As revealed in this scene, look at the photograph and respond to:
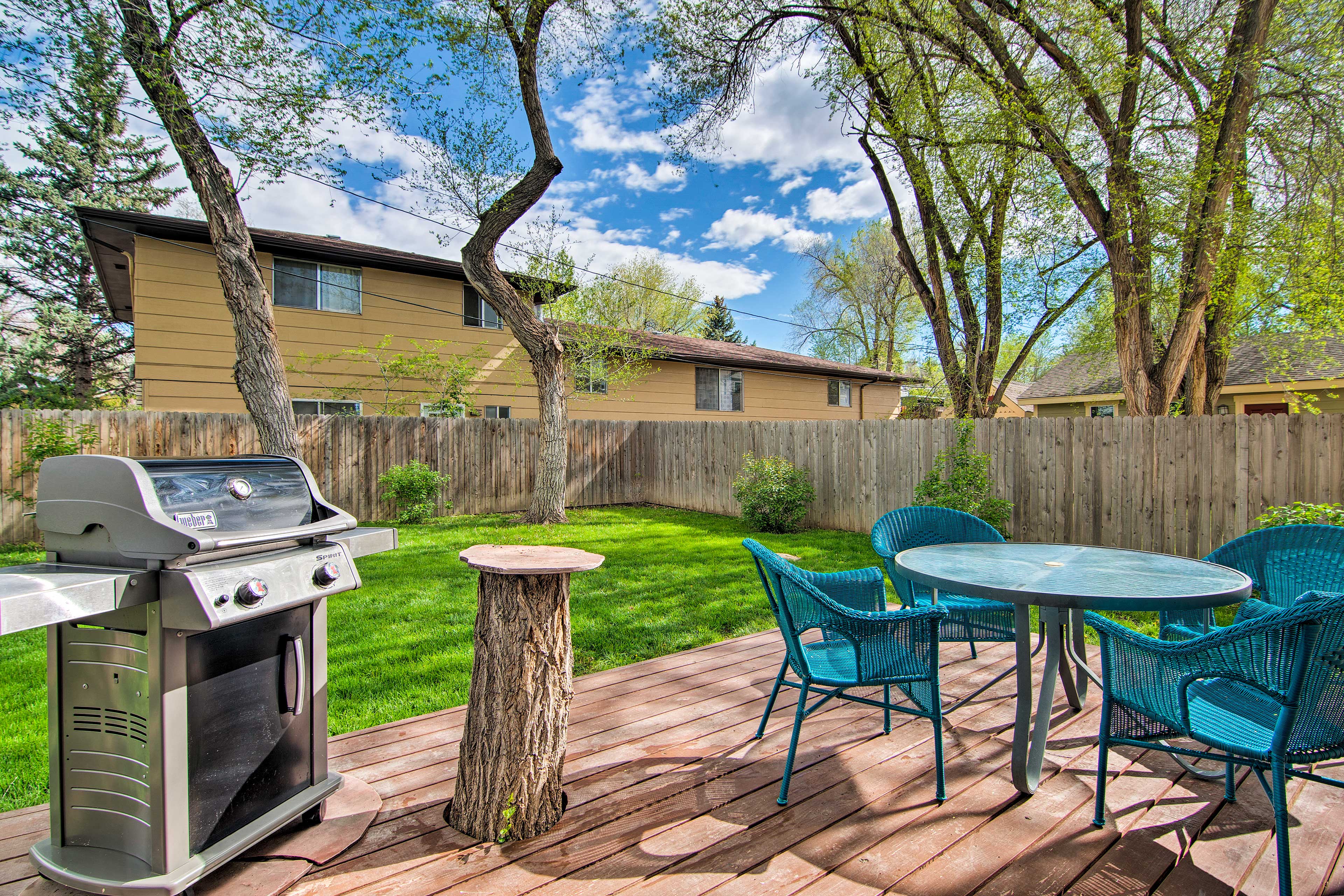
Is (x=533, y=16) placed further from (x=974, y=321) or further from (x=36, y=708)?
(x=36, y=708)

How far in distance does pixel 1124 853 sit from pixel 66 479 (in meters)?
3.32

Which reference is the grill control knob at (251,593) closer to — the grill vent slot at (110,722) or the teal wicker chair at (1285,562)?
the grill vent slot at (110,722)

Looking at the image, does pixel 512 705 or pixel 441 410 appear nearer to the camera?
pixel 512 705

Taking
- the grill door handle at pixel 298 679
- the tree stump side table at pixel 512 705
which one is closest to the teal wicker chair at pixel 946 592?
the tree stump side table at pixel 512 705

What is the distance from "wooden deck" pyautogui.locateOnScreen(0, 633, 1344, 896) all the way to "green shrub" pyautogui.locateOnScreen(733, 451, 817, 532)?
6230 millimetres

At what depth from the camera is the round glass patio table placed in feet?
6.94

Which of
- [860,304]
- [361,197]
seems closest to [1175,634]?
[361,197]

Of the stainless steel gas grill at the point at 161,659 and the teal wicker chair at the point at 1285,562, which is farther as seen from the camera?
the teal wicker chair at the point at 1285,562

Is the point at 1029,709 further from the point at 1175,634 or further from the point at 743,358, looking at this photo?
the point at 743,358

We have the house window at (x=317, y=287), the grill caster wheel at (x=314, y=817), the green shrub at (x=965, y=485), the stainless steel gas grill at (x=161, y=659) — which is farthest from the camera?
the house window at (x=317, y=287)

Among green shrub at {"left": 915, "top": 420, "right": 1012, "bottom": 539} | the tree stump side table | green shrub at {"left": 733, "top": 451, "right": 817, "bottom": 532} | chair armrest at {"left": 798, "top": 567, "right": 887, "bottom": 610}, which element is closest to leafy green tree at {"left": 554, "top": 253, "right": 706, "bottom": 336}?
green shrub at {"left": 733, "top": 451, "right": 817, "bottom": 532}

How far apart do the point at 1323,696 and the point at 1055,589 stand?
0.69 metres

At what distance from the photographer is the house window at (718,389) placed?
15674mm

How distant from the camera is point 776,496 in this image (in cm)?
915
